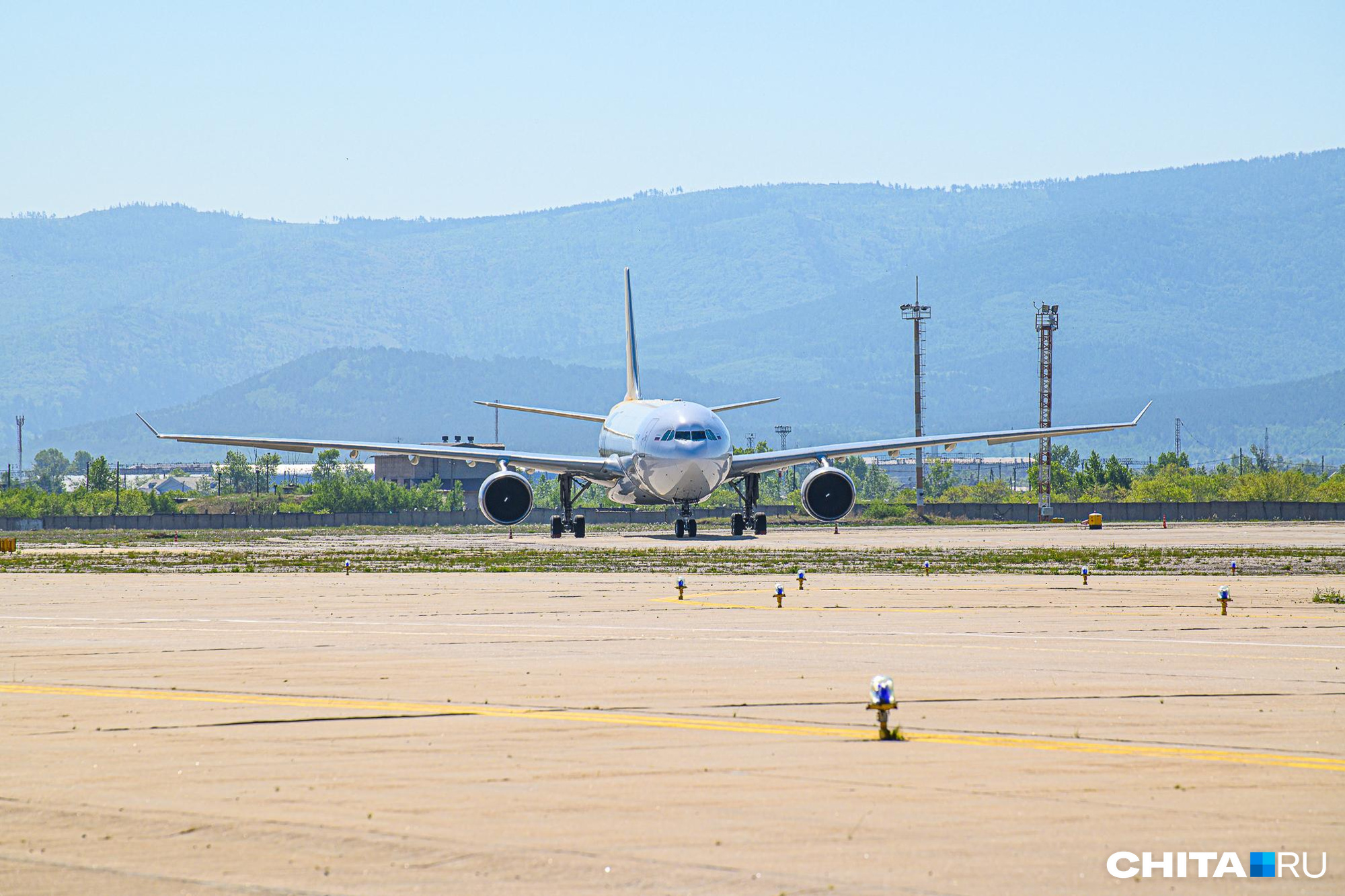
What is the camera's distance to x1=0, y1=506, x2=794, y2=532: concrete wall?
89062mm

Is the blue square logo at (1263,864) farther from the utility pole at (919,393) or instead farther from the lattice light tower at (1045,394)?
the lattice light tower at (1045,394)

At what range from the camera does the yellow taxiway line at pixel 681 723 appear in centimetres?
1121

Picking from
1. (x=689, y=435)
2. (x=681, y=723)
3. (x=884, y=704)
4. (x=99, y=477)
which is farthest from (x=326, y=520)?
(x=884, y=704)

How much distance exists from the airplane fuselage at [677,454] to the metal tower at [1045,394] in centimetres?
3864

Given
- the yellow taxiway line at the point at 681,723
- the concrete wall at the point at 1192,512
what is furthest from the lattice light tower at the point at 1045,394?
the yellow taxiway line at the point at 681,723

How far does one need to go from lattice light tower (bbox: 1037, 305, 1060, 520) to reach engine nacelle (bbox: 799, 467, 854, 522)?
3489 cm

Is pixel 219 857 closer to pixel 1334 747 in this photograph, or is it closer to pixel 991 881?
pixel 991 881

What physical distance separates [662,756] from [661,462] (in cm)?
3898

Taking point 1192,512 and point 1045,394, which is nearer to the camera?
point 1192,512

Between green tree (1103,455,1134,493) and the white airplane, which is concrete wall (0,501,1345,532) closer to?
the white airplane

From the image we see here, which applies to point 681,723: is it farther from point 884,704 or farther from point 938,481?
point 938,481

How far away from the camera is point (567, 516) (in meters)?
61.5

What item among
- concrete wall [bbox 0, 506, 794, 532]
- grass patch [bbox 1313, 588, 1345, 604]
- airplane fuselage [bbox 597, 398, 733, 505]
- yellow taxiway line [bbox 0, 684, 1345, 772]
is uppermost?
airplane fuselage [bbox 597, 398, 733, 505]

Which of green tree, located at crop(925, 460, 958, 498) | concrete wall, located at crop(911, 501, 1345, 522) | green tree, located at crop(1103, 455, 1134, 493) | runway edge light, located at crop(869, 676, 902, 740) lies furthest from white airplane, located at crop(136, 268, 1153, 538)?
green tree, located at crop(925, 460, 958, 498)
